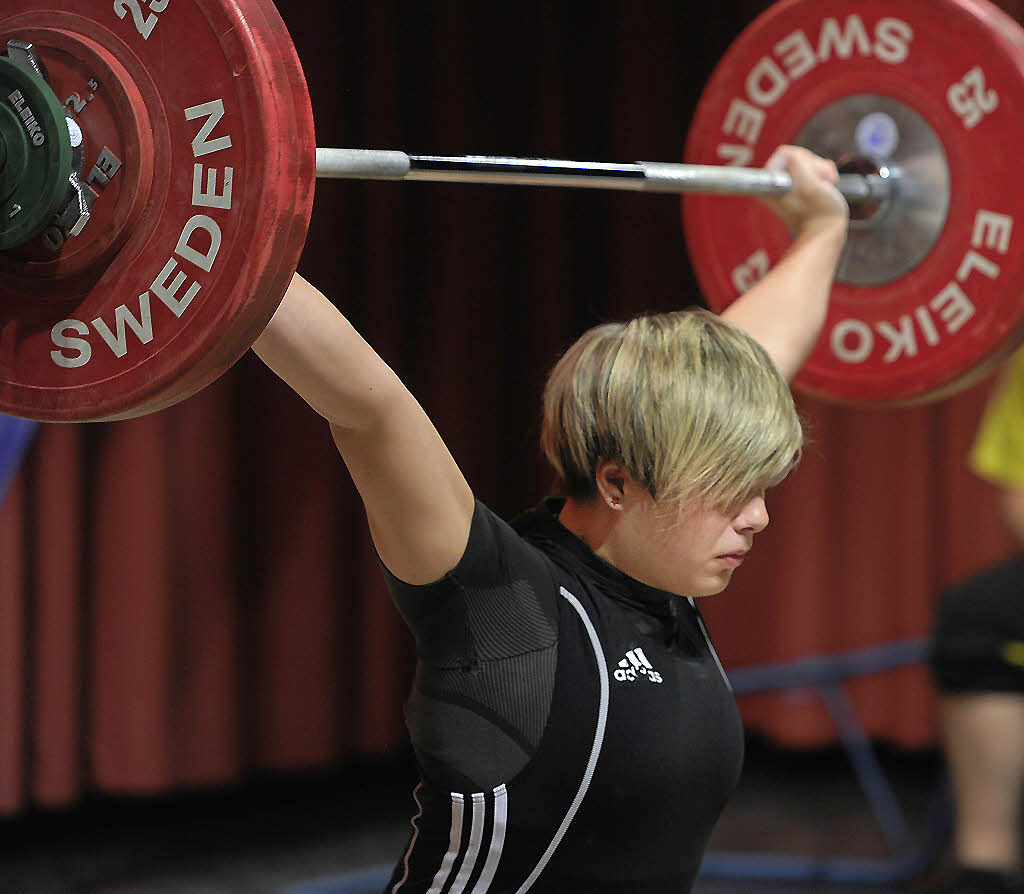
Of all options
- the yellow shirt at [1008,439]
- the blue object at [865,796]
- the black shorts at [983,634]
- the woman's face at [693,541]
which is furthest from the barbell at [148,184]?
the blue object at [865,796]

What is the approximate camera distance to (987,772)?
2.37 meters

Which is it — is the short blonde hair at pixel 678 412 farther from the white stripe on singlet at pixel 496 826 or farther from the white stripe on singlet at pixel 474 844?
the white stripe on singlet at pixel 474 844

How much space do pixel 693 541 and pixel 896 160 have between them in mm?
788

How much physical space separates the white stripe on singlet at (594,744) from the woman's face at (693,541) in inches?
2.8

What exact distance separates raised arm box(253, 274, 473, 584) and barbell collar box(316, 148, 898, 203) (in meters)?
0.14

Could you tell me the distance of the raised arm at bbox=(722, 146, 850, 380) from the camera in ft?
4.72

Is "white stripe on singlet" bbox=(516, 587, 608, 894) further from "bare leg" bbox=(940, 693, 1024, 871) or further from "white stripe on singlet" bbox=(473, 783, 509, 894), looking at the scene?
"bare leg" bbox=(940, 693, 1024, 871)

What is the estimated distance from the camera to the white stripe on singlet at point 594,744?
106cm

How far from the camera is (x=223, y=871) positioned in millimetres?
3096

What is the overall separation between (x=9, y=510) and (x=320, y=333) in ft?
7.68

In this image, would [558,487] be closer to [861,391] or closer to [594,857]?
[594,857]

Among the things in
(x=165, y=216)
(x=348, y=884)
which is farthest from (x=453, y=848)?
(x=348, y=884)

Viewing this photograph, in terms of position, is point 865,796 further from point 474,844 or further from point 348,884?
point 474,844

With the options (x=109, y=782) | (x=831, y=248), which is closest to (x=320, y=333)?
(x=831, y=248)
